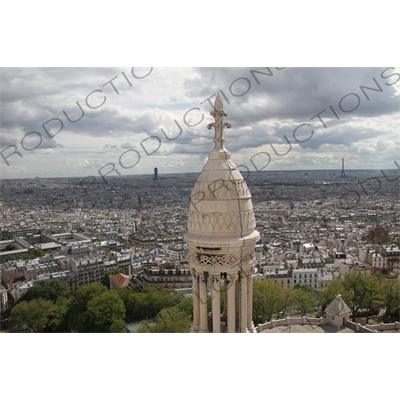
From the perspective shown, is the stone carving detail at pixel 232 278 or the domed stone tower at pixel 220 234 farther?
the stone carving detail at pixel 232 278

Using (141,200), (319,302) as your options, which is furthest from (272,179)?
(319,302)

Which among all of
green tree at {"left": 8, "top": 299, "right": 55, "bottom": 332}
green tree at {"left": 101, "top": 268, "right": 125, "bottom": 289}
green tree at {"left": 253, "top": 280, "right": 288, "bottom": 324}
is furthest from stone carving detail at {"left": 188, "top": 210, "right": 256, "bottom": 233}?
green tree at {"left": 101, "top": 268, "right": 125, "bottom": 289}

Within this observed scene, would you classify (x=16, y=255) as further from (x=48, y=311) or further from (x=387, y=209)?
(x=387, y=209)

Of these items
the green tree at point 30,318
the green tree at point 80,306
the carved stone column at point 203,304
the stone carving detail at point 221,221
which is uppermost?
the stone carving detail at point 221,221

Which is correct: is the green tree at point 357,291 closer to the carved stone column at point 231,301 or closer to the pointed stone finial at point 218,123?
the carved stone column at point 231,301

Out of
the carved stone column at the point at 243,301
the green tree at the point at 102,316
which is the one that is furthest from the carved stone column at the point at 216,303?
the green tree at the point at 102,316

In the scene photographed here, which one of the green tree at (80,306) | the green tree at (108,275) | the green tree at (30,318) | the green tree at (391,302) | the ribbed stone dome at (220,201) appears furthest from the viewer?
the green tree at (108,275)
